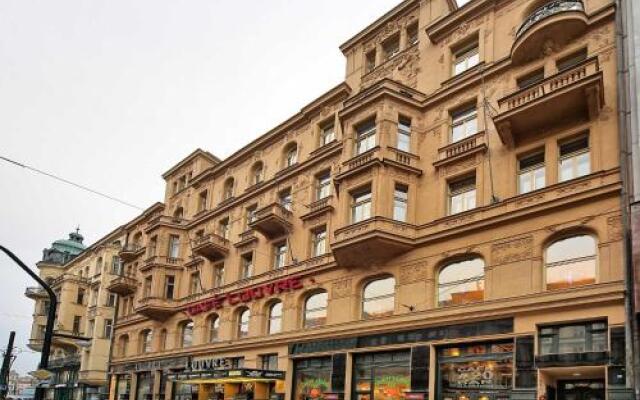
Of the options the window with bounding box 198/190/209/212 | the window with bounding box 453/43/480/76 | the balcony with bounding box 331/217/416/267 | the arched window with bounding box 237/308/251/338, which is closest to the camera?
the balcony with bounding box 331/217/416/267

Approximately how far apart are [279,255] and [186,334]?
10.7 meters

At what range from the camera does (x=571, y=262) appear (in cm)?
2038

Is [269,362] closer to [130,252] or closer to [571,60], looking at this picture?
[571,60]

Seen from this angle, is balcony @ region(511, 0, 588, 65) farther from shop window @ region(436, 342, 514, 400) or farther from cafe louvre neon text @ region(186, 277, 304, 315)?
cafe louvre neon text @ region(186, 277, 304, 315)

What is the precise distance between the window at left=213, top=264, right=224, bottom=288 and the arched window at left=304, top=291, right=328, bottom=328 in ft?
30.6

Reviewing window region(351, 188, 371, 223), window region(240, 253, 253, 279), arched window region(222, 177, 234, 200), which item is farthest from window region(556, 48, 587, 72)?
arched window region(222, 177, 234, 200)

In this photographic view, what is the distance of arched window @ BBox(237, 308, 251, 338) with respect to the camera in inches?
1375

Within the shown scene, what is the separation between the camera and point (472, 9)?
2712 cm

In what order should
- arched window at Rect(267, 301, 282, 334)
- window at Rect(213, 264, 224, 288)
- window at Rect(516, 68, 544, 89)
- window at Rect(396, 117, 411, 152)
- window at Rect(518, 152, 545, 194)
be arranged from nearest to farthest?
window at Rect(518, 152, 545, 194), window at Rect(516, 68, 544, 89), window at Rect(396, 117, 411, 152), arched window at Rect(267, 301, 282, 334), window at Rect(213, 264, 224, 288)

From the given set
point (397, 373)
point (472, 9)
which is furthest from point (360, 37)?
point (397, 373)

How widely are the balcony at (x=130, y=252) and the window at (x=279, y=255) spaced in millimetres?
19019

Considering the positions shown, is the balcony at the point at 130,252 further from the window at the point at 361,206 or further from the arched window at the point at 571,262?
the arched window at the point at 571,262

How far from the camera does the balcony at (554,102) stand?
67.9ft

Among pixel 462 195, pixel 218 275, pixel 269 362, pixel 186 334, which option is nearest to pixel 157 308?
pixel 186 334
